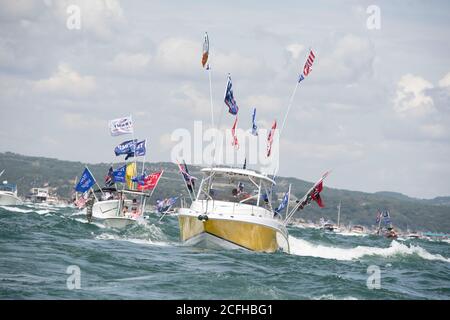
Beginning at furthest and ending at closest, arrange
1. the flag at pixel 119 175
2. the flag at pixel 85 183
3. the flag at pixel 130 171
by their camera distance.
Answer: the flag at pixel 130 171, the flag at pixel 119 175, the flag at pixel 85 183

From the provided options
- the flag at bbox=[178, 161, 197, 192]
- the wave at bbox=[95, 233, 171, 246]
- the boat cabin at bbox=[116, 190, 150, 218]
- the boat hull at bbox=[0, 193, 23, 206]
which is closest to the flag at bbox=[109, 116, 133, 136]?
the boat cabin at bbox=[116, 190, 150, 218]

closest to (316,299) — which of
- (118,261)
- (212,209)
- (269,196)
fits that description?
(118,261)

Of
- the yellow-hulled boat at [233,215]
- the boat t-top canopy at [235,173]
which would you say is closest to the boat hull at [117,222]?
the yellow-hulled boat at [233,215]

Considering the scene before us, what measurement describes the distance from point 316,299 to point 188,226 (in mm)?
14157

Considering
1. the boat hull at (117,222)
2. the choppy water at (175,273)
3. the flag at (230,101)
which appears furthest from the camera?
the boat hull at (117,222)

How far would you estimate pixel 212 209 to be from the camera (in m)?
35.8

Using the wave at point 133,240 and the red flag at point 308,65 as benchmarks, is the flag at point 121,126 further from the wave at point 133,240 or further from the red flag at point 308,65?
the red flag at point 308,65

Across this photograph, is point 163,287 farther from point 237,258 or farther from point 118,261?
point 237,258

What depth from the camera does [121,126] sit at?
61.3m

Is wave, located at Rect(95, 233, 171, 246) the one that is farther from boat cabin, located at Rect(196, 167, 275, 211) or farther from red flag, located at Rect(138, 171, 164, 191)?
red flag, located at Rect(138, 171, 164, 191)

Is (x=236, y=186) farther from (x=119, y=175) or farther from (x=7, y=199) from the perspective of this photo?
(x=7, y=199)

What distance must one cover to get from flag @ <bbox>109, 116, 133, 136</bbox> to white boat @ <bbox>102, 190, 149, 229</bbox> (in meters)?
4.69

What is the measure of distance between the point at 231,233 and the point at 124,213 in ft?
84.4

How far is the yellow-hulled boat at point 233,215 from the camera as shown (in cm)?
3494
